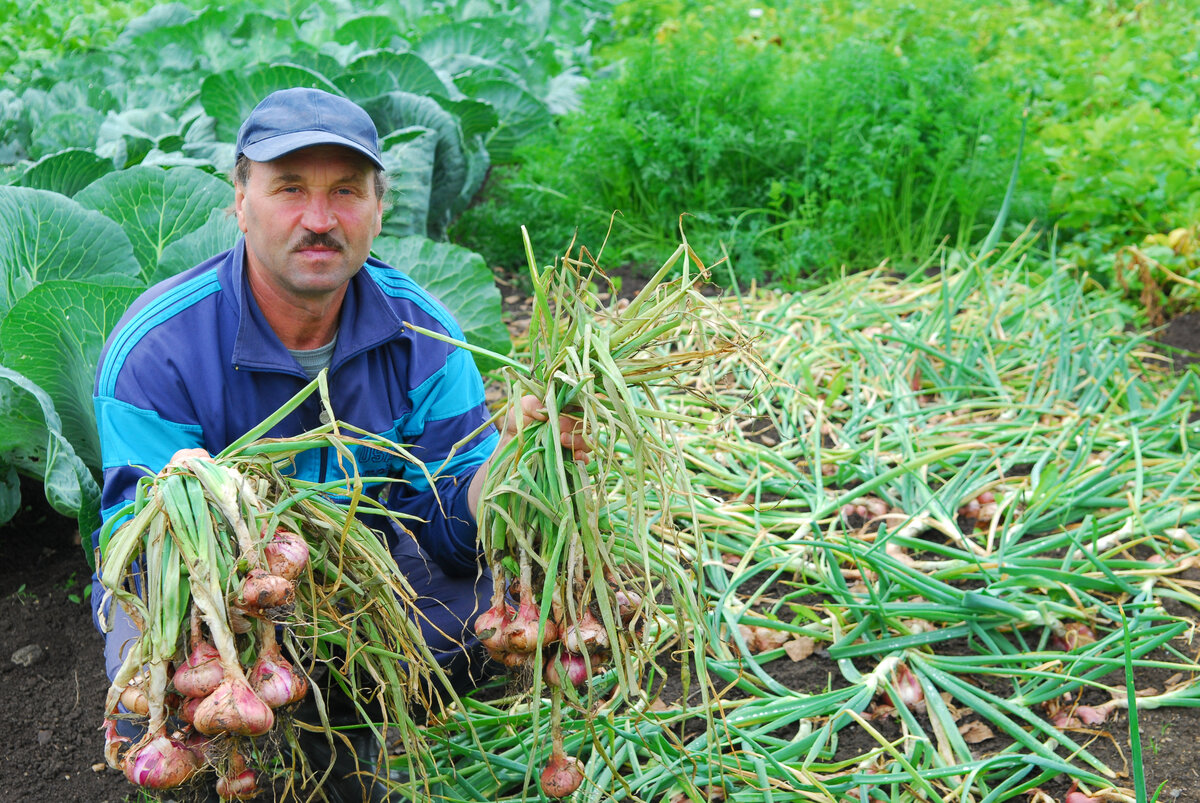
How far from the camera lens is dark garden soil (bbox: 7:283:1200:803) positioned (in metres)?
2.05

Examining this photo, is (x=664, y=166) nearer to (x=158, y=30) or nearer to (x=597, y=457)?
(x=158, y=30)

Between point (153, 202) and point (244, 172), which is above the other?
point (244, 172)

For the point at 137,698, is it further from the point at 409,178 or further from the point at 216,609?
the point at 409,178

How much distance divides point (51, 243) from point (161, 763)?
173cm

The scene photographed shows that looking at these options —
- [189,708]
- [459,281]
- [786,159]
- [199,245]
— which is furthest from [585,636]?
[786,159]

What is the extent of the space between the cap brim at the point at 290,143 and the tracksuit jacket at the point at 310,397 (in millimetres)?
211

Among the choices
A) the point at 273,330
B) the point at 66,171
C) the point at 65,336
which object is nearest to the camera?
the point at 273,330

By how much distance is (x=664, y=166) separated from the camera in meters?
4.52

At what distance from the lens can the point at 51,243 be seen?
256cm

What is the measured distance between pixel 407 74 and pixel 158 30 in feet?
5.57

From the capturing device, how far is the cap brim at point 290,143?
179 centimetres

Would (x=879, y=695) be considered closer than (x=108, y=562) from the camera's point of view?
No

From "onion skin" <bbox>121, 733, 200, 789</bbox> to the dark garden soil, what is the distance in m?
→ 0.88

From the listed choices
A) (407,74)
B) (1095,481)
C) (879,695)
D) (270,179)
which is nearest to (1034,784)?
(879,695)
